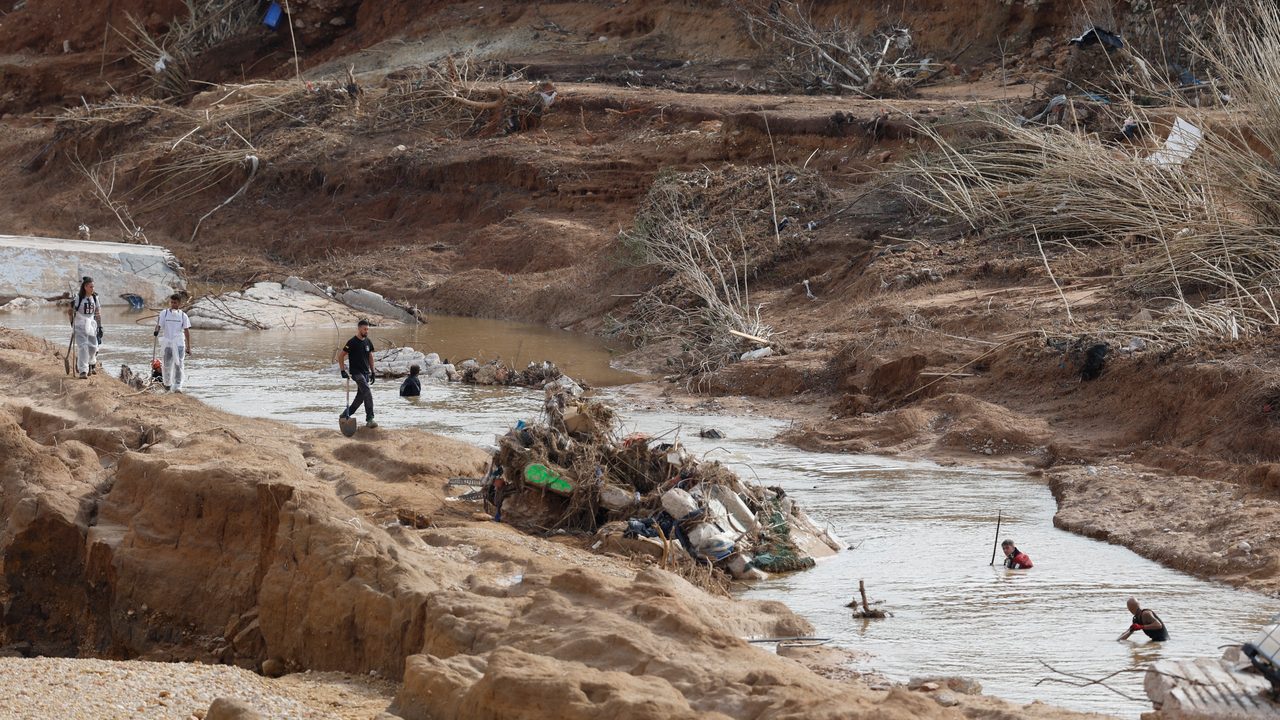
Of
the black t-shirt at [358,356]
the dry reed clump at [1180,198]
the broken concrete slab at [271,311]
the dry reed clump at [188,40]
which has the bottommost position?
the black t-shirt at [358,356]

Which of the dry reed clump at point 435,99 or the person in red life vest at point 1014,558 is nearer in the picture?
the person in red life vest at point 1014,558

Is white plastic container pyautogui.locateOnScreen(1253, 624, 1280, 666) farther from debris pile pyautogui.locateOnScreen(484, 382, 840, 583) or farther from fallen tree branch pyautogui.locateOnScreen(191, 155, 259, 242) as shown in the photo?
fallen tree branch pyautogui.locateOnScreen(191, 155, 259, 242)

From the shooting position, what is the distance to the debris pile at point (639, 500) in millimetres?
8242

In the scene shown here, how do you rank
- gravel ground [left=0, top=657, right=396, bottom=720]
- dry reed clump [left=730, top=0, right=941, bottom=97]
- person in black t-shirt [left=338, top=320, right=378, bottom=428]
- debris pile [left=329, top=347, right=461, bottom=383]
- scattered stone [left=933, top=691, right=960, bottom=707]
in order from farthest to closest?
dry reed clump [left=730, top=0, right=941, bottom=97]
debris pile [left=329, top=347, right=461, bottom=383]
person in black t-shirt [left=338, top=320, right=378, bottom=428]
gravel ground [left=0, top=657, right=396, bottom=720]
scattered stone [left=933, top=691, right=960, bottom=707]

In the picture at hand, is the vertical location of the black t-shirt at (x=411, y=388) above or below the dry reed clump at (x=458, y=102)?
below

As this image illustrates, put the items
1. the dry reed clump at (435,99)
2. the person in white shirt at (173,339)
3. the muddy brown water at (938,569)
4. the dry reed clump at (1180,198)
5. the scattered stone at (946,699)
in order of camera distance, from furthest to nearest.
A: the dry reed clump at (435,99)
the dry reed clump at (1180,198)
the person in white shirt at (173,339)
the muddy brown water at (938,569)
the scattered stone at (946,699)

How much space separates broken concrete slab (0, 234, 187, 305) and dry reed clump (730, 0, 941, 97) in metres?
11.2

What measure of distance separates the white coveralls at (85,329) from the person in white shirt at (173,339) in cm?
53

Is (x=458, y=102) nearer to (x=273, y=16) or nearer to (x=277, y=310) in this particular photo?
(x=277, y=310)

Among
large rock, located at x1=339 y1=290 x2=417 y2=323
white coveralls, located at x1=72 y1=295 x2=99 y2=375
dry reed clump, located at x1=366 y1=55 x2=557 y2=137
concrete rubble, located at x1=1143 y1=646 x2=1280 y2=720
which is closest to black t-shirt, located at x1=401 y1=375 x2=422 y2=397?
white coveralls, located at x1=72 y1=295 x2=99 y2=375

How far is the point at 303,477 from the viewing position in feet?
26.6

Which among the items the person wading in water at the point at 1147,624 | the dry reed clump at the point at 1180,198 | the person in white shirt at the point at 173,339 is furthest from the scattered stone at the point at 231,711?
the dry reed clump at the point at 1180,198

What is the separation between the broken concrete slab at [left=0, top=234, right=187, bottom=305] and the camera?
2186 centimetres

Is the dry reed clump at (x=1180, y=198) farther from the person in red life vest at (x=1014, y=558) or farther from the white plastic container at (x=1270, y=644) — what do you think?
the white plastic container at (x=1270, y=644)
